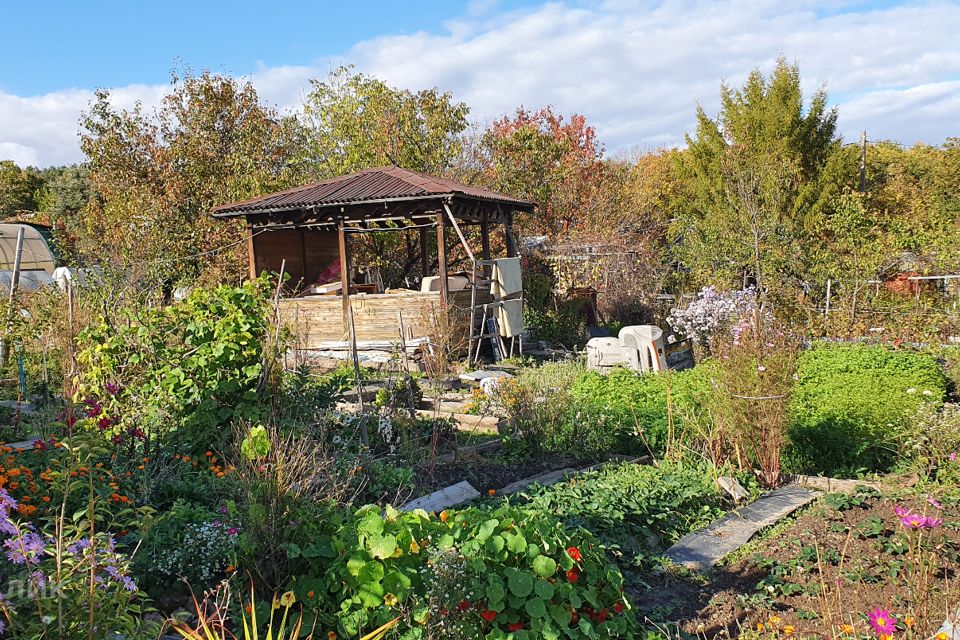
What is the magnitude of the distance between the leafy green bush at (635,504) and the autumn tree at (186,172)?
39.0 ft

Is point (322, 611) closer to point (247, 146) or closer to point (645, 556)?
point (645, 556)

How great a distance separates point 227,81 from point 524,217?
26.8 ft

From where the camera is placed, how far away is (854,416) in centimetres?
620

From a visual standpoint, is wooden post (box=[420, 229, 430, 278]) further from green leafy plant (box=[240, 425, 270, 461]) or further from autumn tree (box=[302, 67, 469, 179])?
green leafy plant (box=[240, 425, 270, 461])

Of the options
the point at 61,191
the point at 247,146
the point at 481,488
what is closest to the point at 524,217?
the point at 247,146

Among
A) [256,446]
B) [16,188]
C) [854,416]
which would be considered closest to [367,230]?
[854,416]

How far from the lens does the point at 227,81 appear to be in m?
16.5

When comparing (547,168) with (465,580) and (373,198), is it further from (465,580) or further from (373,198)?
(465,580)

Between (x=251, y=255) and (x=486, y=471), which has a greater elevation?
(x=251, y=255)

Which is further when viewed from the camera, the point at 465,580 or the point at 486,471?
the point at 486,471

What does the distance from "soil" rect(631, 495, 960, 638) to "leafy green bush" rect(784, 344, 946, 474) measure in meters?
1.57

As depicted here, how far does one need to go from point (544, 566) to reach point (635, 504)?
185 centimetres

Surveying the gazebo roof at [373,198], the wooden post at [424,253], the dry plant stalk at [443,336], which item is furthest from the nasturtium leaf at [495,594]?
the wooden post at [424,253]

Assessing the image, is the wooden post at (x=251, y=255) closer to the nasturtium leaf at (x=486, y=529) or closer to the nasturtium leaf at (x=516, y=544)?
the nasturtium leaf at (x=486, y=529)
